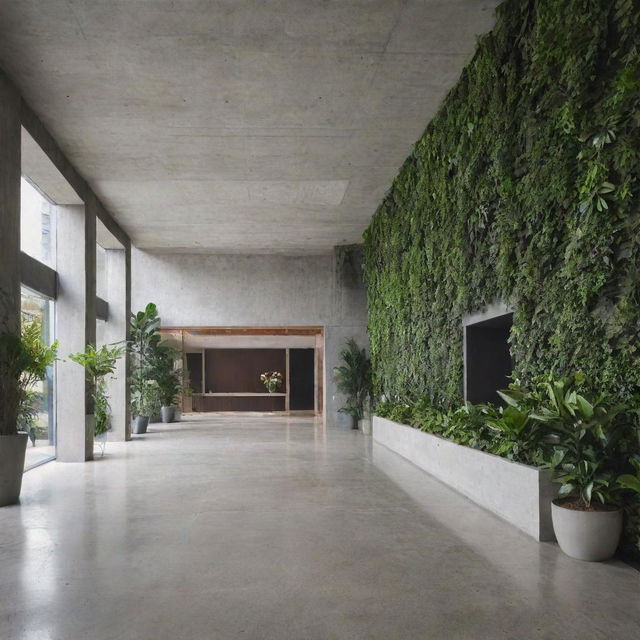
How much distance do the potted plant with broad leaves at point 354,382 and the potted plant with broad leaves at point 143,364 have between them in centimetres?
400

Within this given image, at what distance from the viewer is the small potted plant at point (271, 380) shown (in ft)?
69.5

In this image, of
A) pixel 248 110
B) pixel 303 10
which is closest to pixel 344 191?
pixel 248 110

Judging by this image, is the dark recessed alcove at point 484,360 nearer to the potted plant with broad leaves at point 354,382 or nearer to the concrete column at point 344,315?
the potted plant with broad leaves at point 354,382

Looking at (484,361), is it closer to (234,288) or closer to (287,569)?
(287,569)

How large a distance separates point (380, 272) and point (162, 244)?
5.26 metres

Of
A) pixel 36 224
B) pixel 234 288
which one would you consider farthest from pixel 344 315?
pixel 36 224

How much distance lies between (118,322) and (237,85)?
7.44 meters

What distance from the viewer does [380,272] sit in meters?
11.5

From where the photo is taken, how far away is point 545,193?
15.0 ft


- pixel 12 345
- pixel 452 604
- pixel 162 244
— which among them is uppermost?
pixel 162 244

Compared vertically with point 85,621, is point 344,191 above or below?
above

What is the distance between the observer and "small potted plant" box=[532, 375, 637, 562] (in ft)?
12.2

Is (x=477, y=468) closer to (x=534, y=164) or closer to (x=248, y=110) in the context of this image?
(x=534, y=164)

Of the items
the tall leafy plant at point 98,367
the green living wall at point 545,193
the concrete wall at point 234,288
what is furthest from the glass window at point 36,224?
the concrete wall at point 234,288
